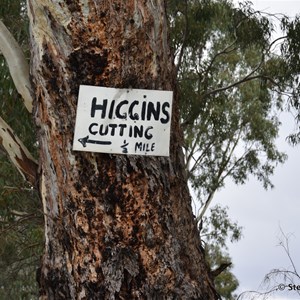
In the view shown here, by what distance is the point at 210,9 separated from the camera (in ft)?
31.9

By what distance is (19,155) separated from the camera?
126 inches

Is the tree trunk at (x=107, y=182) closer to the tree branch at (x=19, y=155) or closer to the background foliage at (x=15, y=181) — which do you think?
the tree branch at (x=19, y=155)

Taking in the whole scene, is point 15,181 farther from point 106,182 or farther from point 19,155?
point 106,182

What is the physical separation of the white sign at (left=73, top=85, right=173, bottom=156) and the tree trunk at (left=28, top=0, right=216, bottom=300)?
1.2 inches

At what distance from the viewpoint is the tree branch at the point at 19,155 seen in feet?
10.1

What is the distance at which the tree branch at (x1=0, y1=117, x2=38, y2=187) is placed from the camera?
308cm

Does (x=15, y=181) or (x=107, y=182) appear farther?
(x=15, y=181)

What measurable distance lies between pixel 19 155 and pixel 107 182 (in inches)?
39.8

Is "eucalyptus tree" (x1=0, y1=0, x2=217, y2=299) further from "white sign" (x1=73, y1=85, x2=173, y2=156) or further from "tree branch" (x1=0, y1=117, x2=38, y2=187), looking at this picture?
"tree branch" (x1=0, y1=117, x2=38, y2=187)

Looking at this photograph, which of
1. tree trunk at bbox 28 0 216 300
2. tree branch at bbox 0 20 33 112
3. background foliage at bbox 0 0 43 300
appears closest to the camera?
tree trunk at bbox 28 0 216 300

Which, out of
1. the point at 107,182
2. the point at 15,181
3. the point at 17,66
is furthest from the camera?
the point at 15,181

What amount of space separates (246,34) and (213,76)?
214 centimetres

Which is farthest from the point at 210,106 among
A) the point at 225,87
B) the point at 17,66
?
the point at 17,66

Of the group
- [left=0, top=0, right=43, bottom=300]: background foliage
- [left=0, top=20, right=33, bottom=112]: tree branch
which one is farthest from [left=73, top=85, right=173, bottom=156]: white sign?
[left=0, top=0, right=43, bottom=300]: background foliage
